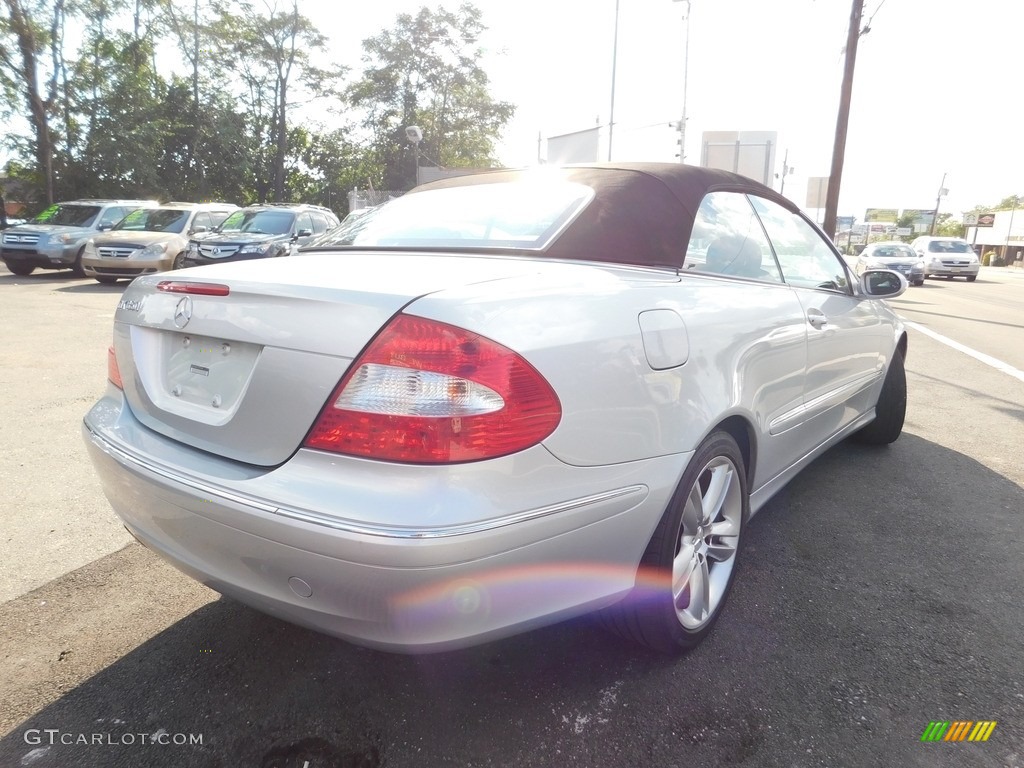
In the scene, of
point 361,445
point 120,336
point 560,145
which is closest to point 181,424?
point 120,336

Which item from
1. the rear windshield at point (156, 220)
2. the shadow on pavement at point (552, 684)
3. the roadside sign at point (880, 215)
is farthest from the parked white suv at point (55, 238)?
the roadside sign at point (880, 215)

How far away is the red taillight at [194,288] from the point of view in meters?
1.96

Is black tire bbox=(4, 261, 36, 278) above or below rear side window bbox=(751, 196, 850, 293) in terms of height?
below

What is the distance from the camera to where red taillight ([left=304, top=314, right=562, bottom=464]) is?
162 cm

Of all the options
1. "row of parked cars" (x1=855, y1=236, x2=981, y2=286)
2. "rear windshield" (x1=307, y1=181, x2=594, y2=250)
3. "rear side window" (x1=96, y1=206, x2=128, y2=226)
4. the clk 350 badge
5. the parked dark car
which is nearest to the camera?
the clk 350 badge

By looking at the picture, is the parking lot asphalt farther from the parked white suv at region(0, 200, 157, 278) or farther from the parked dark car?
the parked white suv at region(0, 200, 157, 278)

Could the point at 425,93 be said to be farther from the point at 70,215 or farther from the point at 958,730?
the point at 958,730

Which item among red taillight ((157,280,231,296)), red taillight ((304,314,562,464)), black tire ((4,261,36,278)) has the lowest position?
black tire ((4,261,36,278))

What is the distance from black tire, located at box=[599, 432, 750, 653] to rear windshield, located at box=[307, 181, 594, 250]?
891mm

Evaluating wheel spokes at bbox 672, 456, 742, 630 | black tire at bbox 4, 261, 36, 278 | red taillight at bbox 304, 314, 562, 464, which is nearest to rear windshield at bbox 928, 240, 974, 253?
black tire at bbox 4, 261, 36, 278

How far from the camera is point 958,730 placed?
2006 millimetres

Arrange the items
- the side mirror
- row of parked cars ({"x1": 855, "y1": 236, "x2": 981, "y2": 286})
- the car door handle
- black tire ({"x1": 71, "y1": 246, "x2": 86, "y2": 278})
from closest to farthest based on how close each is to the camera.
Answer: the car door handle < the side mirror < black tire ({"x1": 71, "y1": 246, "x2": 86, "y2": 278}) < row of parked cars ({"x1": 855, "y1": 236, "x2": 981, "y2": 286})

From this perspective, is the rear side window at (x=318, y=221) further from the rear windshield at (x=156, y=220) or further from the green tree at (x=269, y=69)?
the green tree at (x=269, y=69)

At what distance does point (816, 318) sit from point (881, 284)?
3.40 feet
